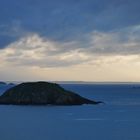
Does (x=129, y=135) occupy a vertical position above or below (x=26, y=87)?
below

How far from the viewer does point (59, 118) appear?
312 ft

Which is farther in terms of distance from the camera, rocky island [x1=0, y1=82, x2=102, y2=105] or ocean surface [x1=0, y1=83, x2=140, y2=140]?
rocky island [x1=0, y1=82, x2=102, y2=105]

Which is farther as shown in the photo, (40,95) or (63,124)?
(40,95)

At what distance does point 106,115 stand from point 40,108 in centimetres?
2073

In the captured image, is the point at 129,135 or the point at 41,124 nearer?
the point at 129,135

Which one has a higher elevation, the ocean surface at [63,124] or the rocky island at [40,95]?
the rocky island at [40,95]

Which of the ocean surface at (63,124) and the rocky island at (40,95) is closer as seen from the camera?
the ocean surface at (63,124)

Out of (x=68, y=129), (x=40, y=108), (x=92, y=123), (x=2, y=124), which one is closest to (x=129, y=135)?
(x=68, y=129)

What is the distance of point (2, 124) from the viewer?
79312mm

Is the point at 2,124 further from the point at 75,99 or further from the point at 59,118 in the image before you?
the point at 75,99

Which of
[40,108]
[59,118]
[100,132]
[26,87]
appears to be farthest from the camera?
[26,87]

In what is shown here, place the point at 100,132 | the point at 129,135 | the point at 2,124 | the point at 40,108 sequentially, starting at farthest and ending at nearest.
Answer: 1. the point at 40,108
2. the point at 2,124
3. the point at 100,132
4. the point at 129,135

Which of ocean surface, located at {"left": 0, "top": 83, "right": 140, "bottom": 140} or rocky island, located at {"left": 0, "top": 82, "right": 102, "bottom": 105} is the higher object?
rocky island, located at {"left": 0, "top": 82, "right": 102, "bottom": 105}

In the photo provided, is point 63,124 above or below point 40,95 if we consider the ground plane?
below
